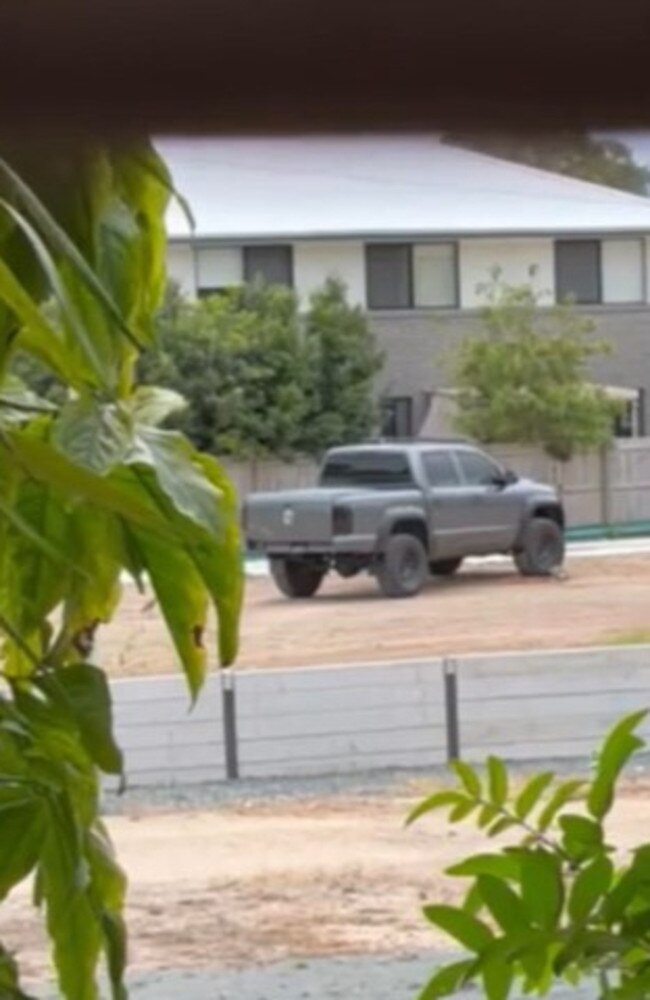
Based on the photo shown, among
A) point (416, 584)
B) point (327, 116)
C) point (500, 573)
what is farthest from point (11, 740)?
point (500, 573)

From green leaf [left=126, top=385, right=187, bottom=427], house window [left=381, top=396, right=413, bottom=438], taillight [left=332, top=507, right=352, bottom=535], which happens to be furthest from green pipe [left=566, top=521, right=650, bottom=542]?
green leaf [left=126, top=385, right=187, bottom=427]

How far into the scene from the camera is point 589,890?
12.8 inches

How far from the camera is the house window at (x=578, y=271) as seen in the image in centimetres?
620

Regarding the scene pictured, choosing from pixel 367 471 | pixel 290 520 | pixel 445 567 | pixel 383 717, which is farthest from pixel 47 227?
pixel 445 567

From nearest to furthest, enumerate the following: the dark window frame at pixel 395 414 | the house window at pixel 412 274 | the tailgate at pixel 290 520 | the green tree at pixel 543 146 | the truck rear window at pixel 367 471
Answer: the green tree at pixel 543 146 → the tailgate at pixel 290 520 → the truck rear window at pixel 367 471 → the house window at pixel 412 274 → the dark window frame at pixel 395 414

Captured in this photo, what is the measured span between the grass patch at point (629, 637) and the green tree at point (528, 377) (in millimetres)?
1589

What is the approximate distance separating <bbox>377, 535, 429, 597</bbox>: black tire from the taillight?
5.6 inches

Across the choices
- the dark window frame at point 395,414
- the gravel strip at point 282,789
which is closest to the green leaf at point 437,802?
the gravel strip at point 282,789

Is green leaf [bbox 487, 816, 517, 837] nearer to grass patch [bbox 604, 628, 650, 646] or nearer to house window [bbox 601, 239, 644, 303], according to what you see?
grass patch [bbox 604, 628, 650, 646]

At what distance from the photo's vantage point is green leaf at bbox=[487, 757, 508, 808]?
15.2 inches

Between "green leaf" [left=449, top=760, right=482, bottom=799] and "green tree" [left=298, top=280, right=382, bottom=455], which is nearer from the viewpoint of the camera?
"green leaf" [left=449, top=760, right=482, bottom=799]

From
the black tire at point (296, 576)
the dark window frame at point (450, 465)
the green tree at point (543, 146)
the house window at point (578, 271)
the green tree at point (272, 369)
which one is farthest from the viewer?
the house window at point (578, 271)

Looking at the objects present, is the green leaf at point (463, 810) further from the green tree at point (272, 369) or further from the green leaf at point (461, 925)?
the green tree at point (272, 369)

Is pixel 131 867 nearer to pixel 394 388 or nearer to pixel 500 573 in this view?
pixel 500 573
